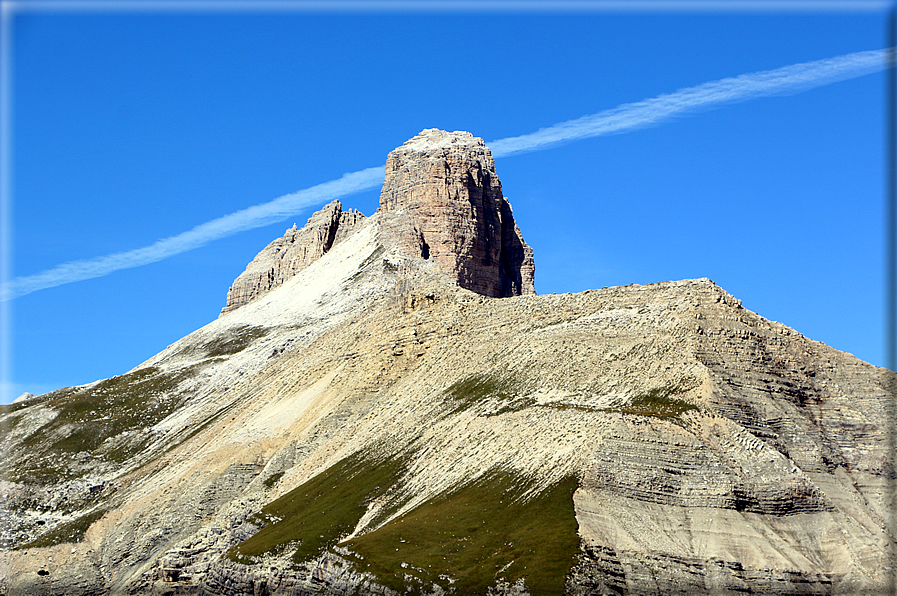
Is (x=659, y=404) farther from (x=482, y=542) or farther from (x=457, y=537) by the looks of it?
(x=457, y=537)

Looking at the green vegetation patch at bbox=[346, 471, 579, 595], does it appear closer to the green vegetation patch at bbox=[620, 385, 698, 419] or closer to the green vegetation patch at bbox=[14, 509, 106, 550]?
the green vegetation patch at bbox=[620, 385, 698, 419]

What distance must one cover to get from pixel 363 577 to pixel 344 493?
28088 mm

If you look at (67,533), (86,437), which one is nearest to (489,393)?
(67,533)

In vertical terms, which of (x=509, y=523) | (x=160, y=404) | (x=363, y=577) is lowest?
(x=363, y=577)

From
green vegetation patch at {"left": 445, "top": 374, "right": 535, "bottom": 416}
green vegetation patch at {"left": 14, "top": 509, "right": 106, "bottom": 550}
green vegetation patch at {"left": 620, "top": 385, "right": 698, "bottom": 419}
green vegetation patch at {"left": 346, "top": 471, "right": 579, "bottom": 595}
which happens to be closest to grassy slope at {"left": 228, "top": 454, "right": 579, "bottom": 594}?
green vegetation patch at {"left": 346, "top": 471, "right": 579, "bottom": 595}

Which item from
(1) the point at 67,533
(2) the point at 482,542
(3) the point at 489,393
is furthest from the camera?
(1) the point at 67,533

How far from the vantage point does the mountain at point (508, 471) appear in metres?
88.4

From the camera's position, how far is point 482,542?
90.9 m

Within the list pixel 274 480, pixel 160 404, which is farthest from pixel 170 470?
pixel 160 404

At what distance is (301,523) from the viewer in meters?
113

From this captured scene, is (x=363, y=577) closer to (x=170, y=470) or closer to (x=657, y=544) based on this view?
(x=657, y=544)

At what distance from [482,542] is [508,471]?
12989mm

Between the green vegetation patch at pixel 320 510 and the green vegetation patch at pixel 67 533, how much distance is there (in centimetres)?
3770

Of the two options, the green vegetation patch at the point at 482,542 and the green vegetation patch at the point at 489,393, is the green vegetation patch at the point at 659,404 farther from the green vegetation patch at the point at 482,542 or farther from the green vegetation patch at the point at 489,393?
the green vegetation patch at the point at 489,393
